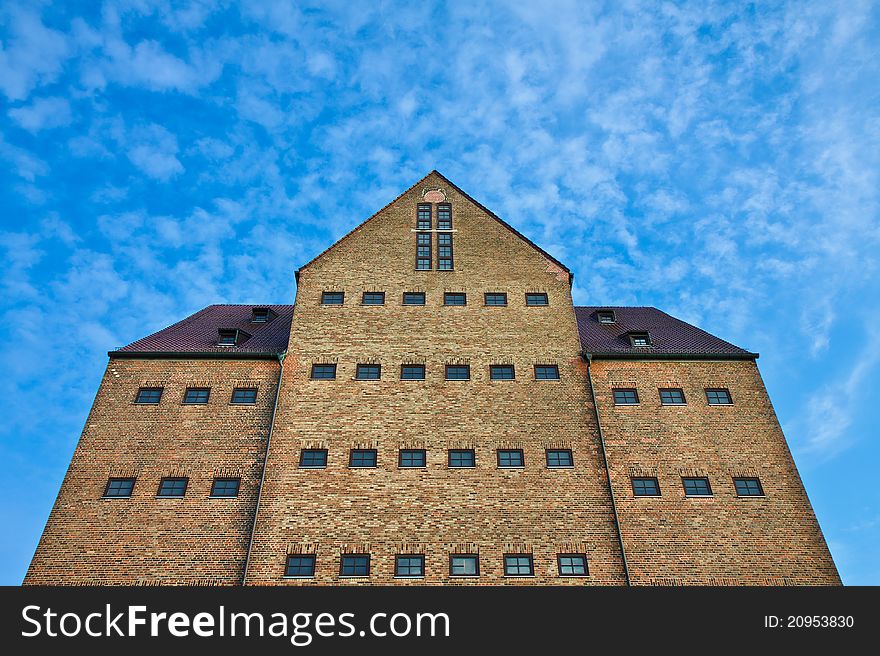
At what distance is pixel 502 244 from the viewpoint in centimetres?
3139

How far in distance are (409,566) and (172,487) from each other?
9.24m

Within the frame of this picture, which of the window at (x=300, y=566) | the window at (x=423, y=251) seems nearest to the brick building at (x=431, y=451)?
the window at (x=300, y=566)

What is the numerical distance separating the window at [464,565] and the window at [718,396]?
12.0m

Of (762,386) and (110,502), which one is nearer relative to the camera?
(110,502)

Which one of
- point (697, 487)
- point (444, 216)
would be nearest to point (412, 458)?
point (697, 487)

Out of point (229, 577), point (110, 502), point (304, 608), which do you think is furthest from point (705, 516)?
point (110, 502)

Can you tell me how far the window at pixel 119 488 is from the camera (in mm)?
23391

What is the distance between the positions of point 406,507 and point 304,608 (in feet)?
24.1

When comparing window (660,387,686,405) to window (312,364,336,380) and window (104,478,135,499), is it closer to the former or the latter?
window (312,364,336,380)

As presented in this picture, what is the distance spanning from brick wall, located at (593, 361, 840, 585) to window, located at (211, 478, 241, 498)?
14.0 m

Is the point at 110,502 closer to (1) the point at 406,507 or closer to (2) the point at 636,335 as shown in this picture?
(1) the point at 406,507

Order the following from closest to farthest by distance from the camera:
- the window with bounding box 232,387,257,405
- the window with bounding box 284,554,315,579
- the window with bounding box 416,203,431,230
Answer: the window with bounding box 284,554,315,579 < the window with bounding box 232,387,257,405 < the window with bounding box 416,203,431,230

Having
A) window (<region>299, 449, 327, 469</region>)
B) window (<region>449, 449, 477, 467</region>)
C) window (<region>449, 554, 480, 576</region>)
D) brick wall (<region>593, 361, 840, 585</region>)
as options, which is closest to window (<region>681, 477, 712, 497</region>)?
brick wall (<region>593, 361, 840, 585</region>)

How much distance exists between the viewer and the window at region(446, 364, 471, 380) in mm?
26609
